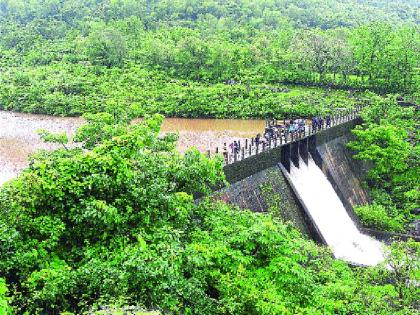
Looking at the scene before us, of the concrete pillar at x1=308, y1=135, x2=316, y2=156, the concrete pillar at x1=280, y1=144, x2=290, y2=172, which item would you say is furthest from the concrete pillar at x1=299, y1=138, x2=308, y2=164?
the concrete pillar at x1=280, y1=144, x2=290, y2=172

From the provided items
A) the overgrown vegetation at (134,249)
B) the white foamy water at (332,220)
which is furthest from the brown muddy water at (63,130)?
the overgrown vegetation at (134,249)

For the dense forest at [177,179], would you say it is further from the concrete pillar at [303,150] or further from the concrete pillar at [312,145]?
the concrete pillar at [312,145]

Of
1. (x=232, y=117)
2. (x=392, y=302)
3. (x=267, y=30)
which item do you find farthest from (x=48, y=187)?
(x=267, y=30)

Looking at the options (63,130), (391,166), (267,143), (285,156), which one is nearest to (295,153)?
(285,156)

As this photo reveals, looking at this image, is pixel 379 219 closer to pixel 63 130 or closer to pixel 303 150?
pixel 303 150

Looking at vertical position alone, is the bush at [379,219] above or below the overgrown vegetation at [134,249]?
below

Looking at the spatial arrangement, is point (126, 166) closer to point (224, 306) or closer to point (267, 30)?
point (224, 306)
